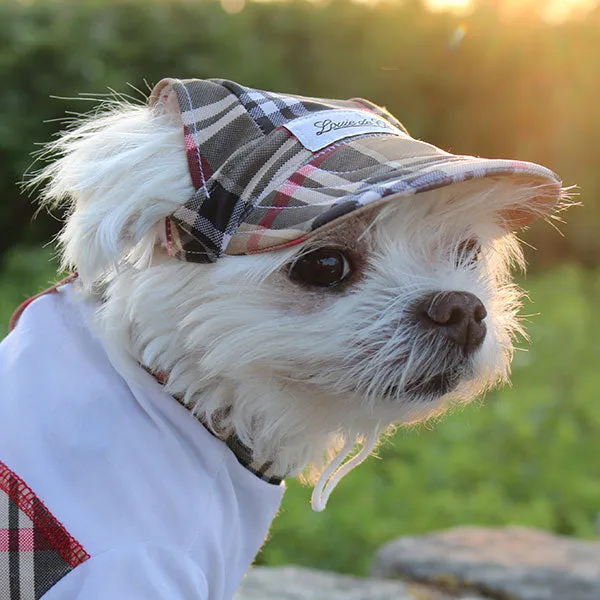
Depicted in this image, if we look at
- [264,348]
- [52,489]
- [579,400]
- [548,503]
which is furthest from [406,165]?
[579,400]

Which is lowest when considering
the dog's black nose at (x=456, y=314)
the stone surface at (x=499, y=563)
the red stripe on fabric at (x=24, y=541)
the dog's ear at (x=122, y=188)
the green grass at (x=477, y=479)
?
the green grass at (x=477, y=479)

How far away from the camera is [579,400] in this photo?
4562 millimetres

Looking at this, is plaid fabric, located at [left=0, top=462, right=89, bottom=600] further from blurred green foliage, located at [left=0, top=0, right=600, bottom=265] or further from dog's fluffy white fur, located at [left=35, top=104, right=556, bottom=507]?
blurred green foliage, located at [left=0, top=0, right=600, bottom=265]

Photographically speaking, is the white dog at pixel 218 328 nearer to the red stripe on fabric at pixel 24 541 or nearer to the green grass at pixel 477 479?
the red stripe on fabric at pixel 24 541

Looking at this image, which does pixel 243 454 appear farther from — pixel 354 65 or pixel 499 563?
pixel 354 65

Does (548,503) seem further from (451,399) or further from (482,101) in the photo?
(482,101)

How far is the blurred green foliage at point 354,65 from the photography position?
624 cm

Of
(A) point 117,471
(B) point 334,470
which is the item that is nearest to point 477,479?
(B) point 334,470

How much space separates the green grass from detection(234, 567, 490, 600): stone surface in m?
0.46

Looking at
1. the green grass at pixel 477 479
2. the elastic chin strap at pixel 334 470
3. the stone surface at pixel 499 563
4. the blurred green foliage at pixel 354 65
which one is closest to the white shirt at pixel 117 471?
the elastic chin strap at pixel 334 470

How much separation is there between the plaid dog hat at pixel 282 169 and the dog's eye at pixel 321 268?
11cm

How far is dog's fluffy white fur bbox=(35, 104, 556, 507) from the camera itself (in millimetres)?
1551

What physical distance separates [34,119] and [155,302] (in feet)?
16.5

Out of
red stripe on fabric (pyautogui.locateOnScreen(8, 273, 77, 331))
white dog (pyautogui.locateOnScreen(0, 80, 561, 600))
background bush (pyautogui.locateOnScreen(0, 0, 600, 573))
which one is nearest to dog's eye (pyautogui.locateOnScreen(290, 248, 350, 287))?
white dog (pyautogui.locateOnScreen(0, 80, 561, 600))
